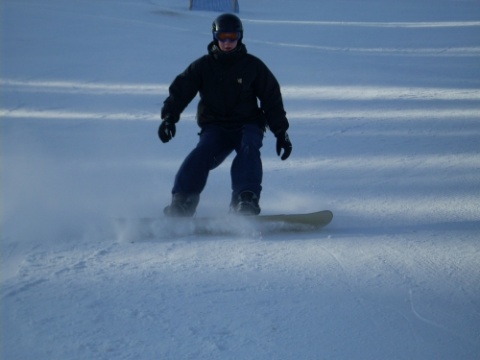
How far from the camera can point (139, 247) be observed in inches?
109

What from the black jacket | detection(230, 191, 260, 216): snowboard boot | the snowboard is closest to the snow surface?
the snowboard

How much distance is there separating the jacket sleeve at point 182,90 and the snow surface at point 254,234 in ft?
1.98

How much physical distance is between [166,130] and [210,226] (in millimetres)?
786

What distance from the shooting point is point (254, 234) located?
9.81 feet

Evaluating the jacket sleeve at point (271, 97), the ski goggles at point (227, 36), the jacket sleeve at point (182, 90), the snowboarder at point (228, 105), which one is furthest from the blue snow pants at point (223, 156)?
the ski goggles at point (227, 36)

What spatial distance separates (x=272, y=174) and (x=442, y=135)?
6.60 feet

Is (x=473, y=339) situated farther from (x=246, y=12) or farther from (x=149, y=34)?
(x=246, y=12)

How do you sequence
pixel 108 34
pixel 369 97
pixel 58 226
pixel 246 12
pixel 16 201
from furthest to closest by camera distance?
1. pixel 246 12
2. pixel 108 34
3. pixel 369 97
4. pixel 16 201
5. pixel 58 226

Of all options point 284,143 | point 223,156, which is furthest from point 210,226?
point 284,143

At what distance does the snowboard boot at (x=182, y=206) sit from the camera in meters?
3.15

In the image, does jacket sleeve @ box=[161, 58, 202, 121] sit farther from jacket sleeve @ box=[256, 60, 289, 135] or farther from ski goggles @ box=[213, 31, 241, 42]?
jacket sleeve @ box=[256, 60, 289, 135]

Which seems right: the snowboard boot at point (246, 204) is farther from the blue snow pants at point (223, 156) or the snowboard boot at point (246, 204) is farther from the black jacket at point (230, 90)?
the black jacket at point (230, 90)

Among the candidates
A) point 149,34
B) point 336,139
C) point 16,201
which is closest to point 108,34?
point 149,34

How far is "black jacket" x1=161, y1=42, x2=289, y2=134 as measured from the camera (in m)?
3.53
